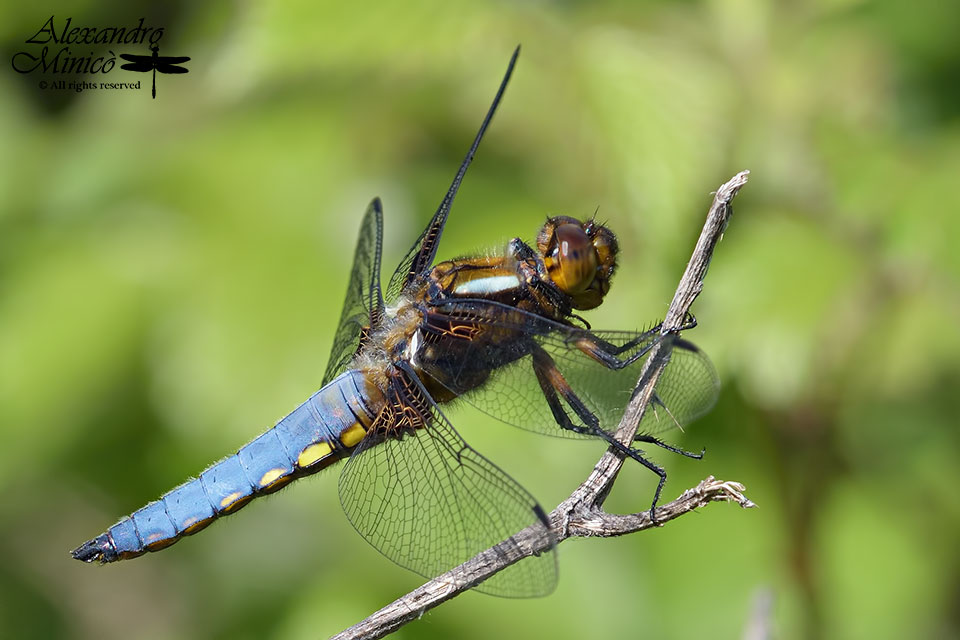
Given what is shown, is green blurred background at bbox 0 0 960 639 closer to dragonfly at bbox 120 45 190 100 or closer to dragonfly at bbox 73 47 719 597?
dragonfly at bbox 120 45 190 100

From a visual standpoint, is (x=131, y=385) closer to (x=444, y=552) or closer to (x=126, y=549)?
(x=126, y=549)

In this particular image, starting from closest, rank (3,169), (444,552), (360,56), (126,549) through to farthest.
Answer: (444,552) < (126,549) < (360,56) < (3,169)

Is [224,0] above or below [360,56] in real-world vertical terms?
above

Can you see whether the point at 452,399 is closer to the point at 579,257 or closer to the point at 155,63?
the point at 579,257

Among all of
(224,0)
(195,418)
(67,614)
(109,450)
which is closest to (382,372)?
(195,418)

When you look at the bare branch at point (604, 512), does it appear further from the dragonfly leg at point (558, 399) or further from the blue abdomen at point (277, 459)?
the blue abdomen at point (277, 459)

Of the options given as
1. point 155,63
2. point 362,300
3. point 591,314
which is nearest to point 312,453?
point 362,300

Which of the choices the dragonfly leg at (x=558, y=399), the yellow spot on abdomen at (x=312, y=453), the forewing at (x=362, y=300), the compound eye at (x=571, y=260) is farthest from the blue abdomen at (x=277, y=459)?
the compound eye at (x=571, y=260)

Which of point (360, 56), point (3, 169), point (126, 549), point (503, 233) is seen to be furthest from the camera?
point (3, 169)
